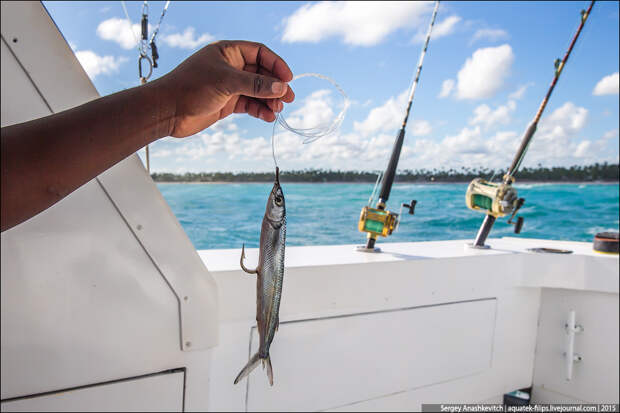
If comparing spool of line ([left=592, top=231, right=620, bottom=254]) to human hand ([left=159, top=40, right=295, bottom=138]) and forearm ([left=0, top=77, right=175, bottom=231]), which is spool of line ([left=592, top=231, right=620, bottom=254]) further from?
forearm ([left=0, top=77, right=175, bottom=231])

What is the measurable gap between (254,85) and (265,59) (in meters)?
0.13

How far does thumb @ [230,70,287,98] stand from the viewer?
0.54 meters

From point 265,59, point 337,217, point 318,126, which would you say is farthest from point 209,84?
point 337,217

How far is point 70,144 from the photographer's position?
0.43 meters

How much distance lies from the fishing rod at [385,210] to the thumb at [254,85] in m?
1.53

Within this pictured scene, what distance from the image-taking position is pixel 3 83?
0.94 m

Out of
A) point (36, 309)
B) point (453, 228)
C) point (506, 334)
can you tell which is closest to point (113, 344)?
point (36, 309)

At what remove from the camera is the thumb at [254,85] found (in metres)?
0.54

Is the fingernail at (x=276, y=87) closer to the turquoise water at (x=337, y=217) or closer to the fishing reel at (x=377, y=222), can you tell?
the fishing reel at (x=377, y=222)

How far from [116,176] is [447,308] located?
1621mm

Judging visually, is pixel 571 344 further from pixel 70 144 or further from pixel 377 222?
pixel 70 144

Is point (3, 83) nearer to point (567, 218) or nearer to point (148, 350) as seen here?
point (148, 350)

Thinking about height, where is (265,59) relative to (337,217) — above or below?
above

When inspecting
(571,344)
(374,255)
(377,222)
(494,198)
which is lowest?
(571,344)
